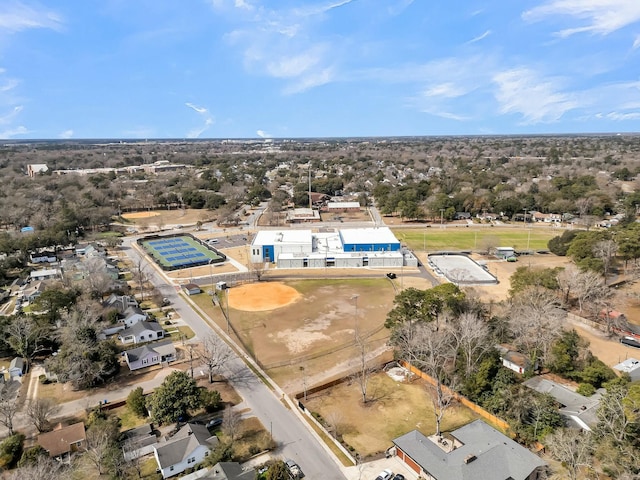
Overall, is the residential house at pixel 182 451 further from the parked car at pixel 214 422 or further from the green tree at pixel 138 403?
the green tree at pixel 138 403

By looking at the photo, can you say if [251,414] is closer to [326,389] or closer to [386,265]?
[326,389]

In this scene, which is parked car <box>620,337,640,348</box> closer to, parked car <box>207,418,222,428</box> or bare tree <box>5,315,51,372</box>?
parked car <box>207,418,222,428</box>

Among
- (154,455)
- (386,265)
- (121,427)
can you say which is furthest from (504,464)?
(386,265)

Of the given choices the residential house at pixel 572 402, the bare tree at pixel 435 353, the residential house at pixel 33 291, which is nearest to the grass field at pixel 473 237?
the bare tree at pixel 435 353

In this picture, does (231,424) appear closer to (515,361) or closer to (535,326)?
(515,361)

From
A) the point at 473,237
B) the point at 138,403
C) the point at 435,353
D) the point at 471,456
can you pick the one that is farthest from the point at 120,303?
the point at 473,237

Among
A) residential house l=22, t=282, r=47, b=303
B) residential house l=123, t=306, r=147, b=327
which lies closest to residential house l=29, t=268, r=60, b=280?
residential house l=22, t=282, r=47, b=303
